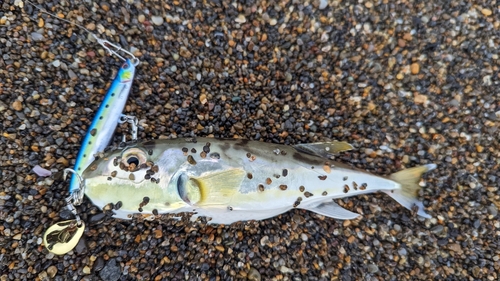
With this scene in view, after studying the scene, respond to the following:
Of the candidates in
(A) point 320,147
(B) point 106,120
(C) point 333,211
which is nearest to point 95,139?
(B) point 106,120

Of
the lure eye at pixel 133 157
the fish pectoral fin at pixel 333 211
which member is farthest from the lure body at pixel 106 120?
the fish pectoral fin at pixel 333 211

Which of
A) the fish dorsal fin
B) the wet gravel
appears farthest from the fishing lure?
the fish dorsal fin

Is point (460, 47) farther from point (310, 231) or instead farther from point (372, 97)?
point (310, 231)

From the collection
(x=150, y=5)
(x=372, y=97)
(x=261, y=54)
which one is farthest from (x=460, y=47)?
(x=150, y=5)

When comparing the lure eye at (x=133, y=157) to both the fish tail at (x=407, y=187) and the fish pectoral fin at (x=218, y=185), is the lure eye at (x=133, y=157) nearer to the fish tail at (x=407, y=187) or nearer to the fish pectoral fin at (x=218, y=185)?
the fish pectoral fin at (x=218, y=185)

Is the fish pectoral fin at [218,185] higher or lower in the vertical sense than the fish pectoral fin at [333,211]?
higher

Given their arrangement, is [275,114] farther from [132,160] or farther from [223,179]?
[132,160]

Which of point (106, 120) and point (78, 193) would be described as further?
point (106, 120)

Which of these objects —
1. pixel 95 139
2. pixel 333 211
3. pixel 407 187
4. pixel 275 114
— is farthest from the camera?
pixel 275 114
